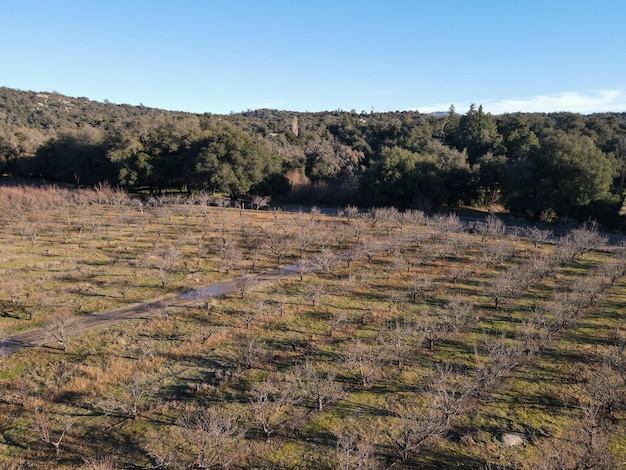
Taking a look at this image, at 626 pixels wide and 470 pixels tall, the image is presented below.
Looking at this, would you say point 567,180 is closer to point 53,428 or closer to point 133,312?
point 133,312

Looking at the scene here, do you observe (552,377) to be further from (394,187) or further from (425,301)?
(394,187)

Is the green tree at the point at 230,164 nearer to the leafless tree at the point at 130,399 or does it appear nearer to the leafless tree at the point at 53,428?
the leafless tree at the point at 130,399

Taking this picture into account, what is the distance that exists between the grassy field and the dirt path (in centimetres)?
70

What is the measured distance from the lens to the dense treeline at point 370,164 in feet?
144

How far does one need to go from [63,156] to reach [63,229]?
35174 mm

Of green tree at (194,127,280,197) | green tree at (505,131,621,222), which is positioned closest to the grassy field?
green tree at (505,131,621,222)

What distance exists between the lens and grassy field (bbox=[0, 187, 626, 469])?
11.8 meters

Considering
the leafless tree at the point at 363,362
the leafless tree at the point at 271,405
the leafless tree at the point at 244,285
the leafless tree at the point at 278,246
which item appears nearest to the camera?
the leafless tree at the point at 271,405

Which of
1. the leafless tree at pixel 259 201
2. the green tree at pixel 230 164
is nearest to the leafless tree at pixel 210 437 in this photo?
the leafless tree at pixel 259 201

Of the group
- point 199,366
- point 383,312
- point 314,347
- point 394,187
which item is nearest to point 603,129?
point 394,187

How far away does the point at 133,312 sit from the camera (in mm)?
21344

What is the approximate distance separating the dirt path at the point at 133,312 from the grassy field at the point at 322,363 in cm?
70

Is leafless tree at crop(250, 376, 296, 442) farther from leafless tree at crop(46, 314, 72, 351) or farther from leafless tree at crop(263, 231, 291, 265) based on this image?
leafless tree at crop(263, 231, 291, 265)

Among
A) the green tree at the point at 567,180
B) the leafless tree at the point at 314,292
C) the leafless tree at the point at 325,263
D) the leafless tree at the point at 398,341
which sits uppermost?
the green tree at the point at 567,180
